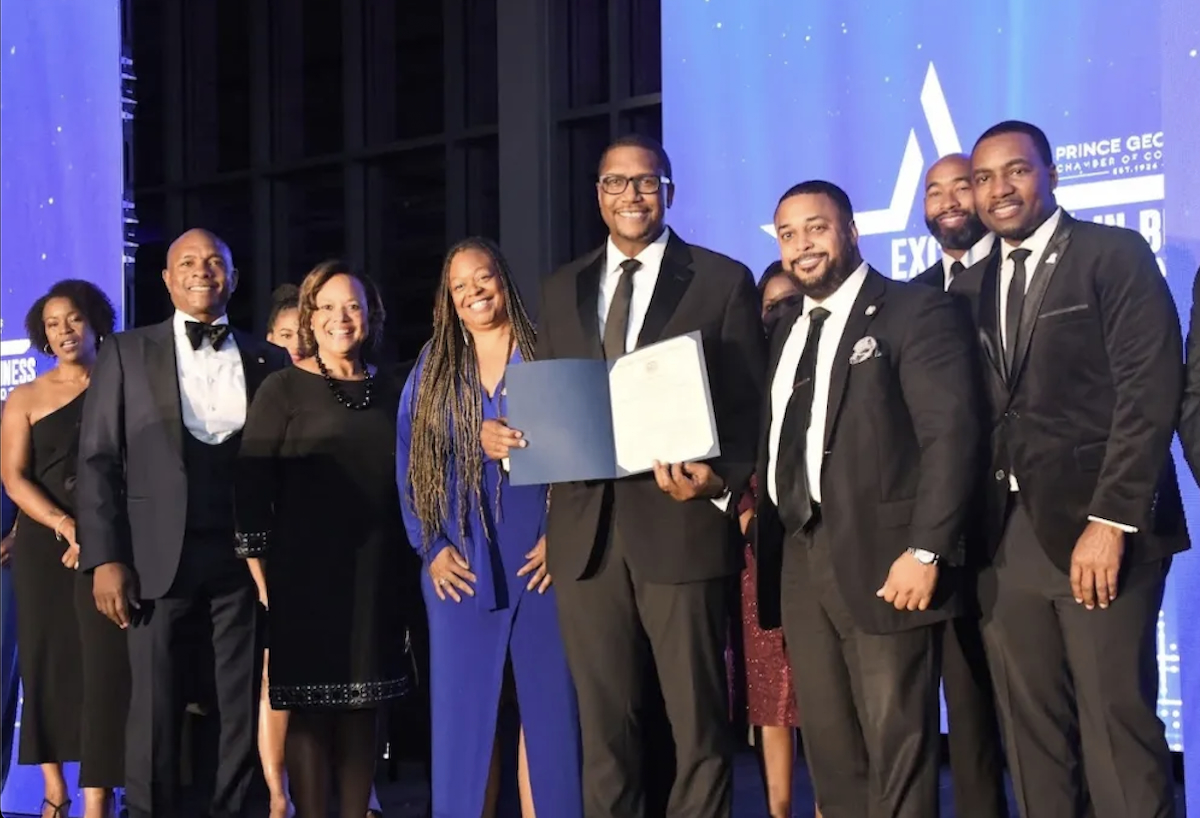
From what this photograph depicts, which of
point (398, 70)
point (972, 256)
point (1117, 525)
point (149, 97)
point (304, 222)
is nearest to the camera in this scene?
point (1117, 525)

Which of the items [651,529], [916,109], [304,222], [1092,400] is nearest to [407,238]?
[304,222]

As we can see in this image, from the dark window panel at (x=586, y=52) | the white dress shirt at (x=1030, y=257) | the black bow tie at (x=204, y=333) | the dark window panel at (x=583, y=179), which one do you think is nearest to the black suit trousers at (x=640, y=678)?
the white dress shirt at (x=1030, y=257)

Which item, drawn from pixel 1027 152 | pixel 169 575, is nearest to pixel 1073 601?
pixel 1027 152

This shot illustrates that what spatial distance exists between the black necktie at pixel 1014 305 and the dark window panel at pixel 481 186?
4.79m

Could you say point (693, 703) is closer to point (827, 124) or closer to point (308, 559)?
point (308, 559)

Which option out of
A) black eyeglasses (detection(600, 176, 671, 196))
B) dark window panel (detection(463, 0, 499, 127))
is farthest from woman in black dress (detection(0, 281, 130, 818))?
dark window panel (detection(463, 0, 499, 127))

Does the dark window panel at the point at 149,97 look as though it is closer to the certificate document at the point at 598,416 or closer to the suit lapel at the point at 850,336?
the certificate document at the point at 598,416

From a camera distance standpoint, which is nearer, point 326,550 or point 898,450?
point 898,450

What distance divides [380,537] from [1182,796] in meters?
3.10

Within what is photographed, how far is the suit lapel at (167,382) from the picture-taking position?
4.50 m

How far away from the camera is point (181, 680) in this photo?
14.6 feet

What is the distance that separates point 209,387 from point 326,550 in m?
0.73

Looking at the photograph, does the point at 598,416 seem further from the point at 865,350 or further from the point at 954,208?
the point at 954,208

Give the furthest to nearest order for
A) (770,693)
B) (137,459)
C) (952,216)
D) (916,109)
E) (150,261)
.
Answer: (150,261)
(916,109)
(137,459)
(770,693)
(952,216)
